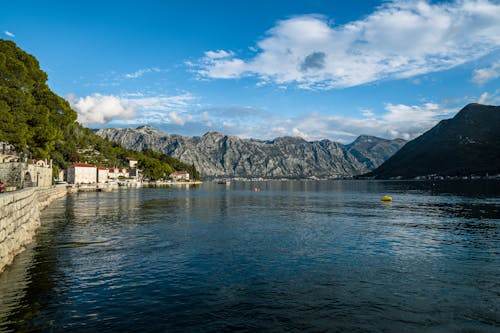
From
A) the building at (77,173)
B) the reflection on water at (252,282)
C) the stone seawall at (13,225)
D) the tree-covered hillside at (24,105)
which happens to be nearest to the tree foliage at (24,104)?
the tree-covered hillside at (24,105)

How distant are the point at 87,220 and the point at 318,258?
41373 mm

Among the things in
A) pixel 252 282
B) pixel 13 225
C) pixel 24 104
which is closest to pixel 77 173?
pixel 24 104

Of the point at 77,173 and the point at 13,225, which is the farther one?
the point at 77,173

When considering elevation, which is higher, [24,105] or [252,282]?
[24,105]

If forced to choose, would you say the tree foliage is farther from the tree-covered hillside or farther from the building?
the building

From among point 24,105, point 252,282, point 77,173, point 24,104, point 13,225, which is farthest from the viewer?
point 77,173

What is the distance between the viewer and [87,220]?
180 ft

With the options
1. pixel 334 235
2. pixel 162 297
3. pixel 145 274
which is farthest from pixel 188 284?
pixel 334 235

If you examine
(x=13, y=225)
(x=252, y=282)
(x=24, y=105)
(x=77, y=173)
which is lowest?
(x=252, y=282)

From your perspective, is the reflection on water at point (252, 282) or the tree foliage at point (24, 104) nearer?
the reflection on water at point (252, 282)

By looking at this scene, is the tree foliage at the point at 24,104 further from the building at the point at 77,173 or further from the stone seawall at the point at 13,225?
the building at the point at 77,173

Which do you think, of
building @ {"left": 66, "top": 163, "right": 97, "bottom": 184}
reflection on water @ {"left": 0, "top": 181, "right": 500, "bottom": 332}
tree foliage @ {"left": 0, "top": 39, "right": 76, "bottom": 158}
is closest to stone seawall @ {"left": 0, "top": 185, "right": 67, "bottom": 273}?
reflection on water @ {"left": 0, "top": 181, "right": 500, "bottom": 332}

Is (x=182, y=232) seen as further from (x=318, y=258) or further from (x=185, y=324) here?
(x=185, y=324)

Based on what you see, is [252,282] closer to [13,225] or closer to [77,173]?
[13,225]
